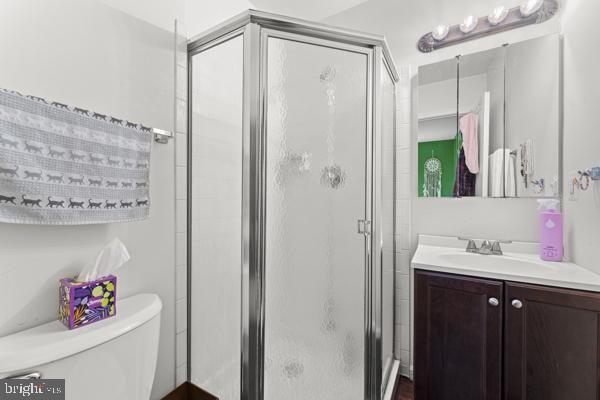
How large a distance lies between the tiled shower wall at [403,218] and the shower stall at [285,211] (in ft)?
1.71

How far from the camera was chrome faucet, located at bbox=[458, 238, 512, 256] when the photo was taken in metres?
1.50

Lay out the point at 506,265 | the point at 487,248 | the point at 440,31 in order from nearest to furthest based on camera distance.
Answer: the point at 506,265
the point at 487,248
the point at 440,31

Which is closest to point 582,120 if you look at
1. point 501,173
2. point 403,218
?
point 501,173

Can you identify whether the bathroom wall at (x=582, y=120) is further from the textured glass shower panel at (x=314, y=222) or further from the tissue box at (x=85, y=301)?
the tissue box at (x=85, y=301)

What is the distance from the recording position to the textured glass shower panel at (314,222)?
1163 mm

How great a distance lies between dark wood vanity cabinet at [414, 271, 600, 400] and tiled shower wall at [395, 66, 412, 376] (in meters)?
0.50

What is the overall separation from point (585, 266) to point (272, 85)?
1.60 meters

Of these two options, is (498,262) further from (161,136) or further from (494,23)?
(161,136)

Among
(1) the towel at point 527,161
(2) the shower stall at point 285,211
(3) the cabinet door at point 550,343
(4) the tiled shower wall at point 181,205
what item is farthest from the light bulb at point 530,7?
(4) the tiled shower wall at point 181,205

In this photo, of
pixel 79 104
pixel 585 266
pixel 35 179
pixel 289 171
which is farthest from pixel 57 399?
pixel 585 266

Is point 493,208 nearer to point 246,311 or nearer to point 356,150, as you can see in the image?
point 356,150

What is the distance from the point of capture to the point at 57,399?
2.29 ft

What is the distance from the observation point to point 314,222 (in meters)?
1.21

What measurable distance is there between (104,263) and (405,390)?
178cm
